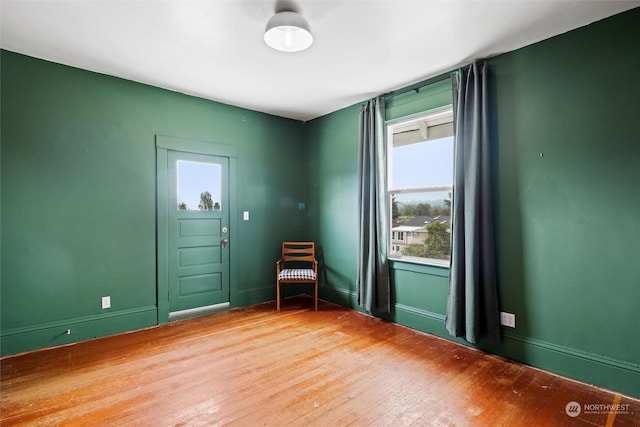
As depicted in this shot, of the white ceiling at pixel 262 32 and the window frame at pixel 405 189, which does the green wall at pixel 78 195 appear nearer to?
the white ceiling at pixel 262 32

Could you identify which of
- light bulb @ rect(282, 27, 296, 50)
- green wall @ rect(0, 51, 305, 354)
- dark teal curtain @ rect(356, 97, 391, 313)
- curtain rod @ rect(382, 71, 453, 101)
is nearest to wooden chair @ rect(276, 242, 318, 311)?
dark teal curtain @ rect(356, 97, 391, 313)

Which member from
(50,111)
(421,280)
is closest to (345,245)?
(421,280)

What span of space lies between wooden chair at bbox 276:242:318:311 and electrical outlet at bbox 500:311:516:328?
6.78 feet

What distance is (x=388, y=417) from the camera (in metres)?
1.90

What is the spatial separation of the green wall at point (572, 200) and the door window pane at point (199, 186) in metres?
3.13

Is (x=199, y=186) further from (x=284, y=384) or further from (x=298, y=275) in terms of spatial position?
(x=284, y=384)

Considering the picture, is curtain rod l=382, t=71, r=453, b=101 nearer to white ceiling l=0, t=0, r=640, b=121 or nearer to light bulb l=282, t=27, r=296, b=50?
white ceiling l=0, t=0, r=640, b=121

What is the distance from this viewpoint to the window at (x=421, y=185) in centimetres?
322

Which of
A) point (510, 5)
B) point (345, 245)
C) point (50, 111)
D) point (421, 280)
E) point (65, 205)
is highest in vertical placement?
point (510, 5)

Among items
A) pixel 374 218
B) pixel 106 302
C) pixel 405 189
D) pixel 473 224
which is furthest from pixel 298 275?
pixel 473 224

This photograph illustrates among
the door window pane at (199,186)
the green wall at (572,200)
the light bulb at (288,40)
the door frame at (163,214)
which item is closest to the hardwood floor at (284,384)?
the green wall at (572,200)

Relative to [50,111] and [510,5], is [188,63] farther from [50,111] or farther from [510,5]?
[510,5]

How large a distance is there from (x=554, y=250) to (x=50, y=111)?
458 cm

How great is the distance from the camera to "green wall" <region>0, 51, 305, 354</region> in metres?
2.75
